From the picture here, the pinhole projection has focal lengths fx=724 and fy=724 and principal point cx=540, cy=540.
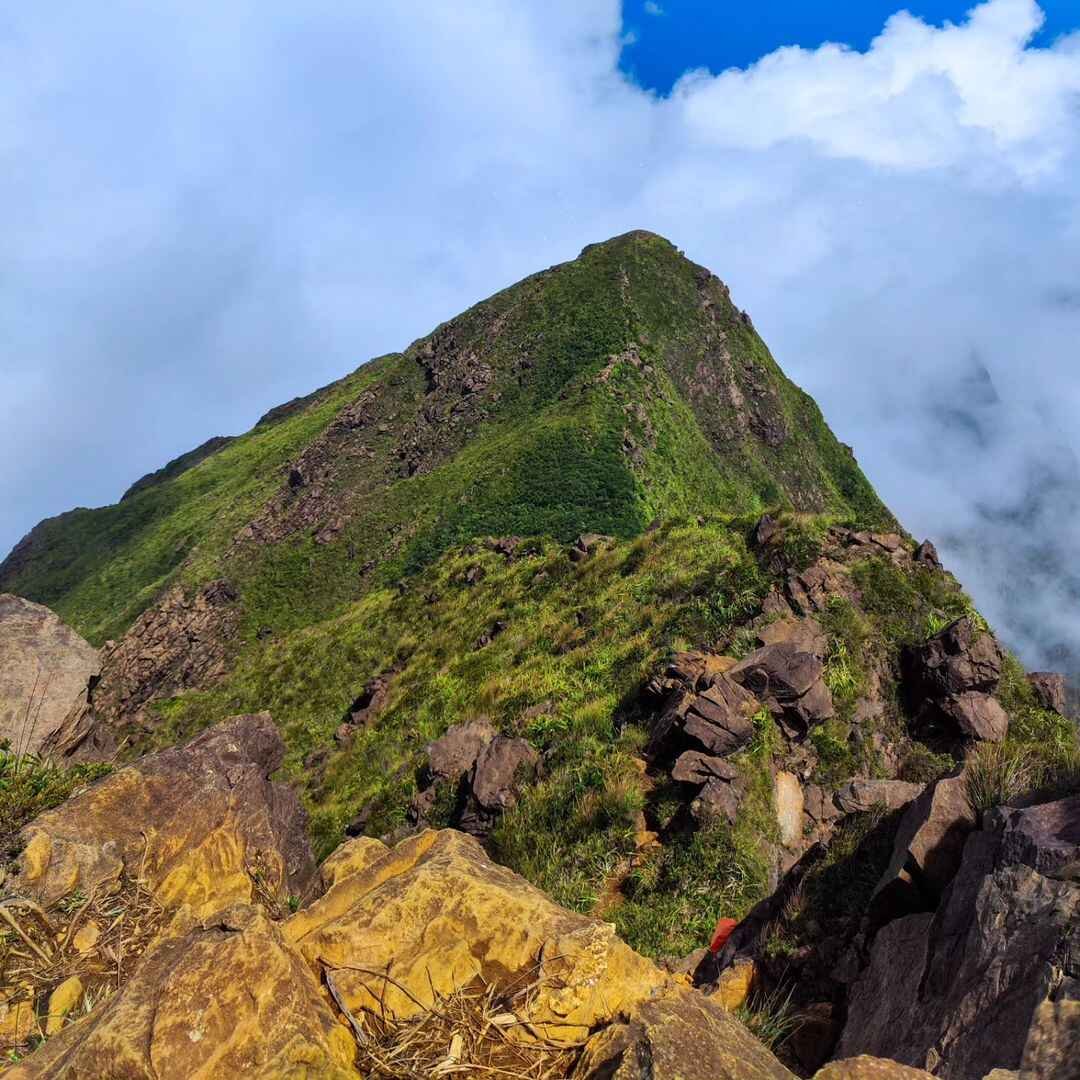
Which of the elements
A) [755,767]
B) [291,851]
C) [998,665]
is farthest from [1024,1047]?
[998,665]

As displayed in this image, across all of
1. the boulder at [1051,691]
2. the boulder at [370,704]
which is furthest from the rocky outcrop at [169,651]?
the boulder at [1051,691]

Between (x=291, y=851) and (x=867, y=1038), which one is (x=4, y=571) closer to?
(x=291, y=851)

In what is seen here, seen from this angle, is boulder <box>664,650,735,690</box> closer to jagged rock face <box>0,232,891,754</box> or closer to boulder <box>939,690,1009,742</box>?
boulder <box>939,690,1009,742</box>

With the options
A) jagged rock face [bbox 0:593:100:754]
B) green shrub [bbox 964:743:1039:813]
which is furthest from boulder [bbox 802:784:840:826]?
jagged rock face [bbox 0:593:100:754]

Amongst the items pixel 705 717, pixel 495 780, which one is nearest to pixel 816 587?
pixel 705 717

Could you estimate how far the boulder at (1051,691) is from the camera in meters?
14.1

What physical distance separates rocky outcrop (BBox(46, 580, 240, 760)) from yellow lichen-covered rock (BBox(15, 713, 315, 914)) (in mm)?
38022

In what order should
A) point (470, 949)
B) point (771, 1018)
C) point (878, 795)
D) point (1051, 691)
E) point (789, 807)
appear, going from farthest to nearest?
point (1051, 691) → point (789, 807) → point (878, 795) → point (771, 1018) → point (470, 949)

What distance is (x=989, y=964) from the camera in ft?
14.5

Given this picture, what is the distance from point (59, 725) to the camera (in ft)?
46.9

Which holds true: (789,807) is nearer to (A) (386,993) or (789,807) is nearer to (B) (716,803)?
(B) (716,803)

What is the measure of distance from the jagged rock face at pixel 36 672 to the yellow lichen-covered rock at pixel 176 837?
21.7 ft

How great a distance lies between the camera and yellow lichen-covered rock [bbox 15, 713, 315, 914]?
666cm

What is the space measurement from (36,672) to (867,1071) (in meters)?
16.2
